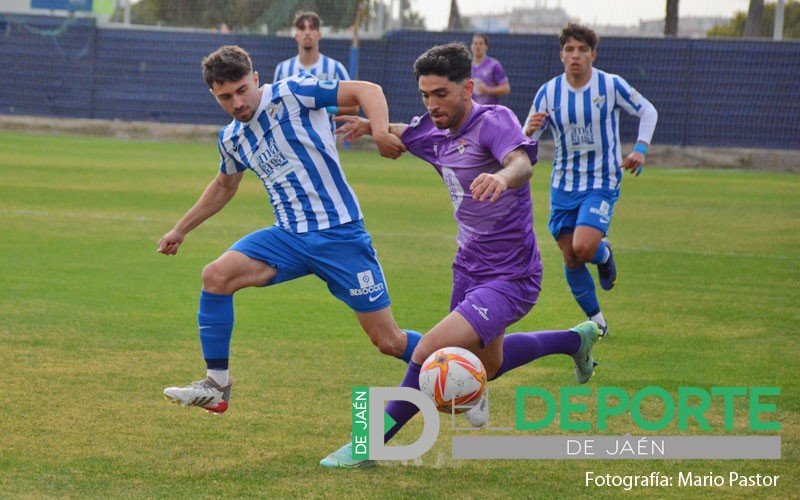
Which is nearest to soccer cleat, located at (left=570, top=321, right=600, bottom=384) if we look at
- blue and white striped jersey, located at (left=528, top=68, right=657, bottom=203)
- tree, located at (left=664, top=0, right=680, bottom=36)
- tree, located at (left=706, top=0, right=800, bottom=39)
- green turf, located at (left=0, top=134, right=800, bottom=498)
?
green turf, located at (left=0, top=134, right=800, bottom=498)

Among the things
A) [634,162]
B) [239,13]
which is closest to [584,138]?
[634,162]

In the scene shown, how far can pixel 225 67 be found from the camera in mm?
5418

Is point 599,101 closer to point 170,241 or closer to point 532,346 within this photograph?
point 532,346

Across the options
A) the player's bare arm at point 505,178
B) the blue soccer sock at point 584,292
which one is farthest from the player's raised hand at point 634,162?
the player's bare arm at point 505,178

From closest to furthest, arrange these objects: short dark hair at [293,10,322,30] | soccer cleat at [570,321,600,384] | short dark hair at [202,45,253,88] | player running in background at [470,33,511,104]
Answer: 1. short dark hair at [202,45,253,88]
2. soccer cleat at [570,321,600,384]
3. short dark hair at [293,10,322,30]
4. player running in background at [470,33,511,104]

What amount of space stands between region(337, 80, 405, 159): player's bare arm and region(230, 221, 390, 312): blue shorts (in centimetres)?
48

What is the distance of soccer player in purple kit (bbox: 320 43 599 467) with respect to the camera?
5070 mm

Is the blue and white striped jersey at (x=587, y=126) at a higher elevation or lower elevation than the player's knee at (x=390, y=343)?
higher

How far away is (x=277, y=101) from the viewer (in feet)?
18.6

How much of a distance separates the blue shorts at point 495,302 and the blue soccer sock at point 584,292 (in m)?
2.82

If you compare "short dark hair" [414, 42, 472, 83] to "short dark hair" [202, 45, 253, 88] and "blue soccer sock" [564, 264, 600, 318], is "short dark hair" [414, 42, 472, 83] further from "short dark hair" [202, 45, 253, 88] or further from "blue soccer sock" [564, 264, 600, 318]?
"blue soccer sock" [564, 264, 600, 318]

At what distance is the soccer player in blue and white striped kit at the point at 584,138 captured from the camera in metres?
8.52

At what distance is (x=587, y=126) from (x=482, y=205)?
360cm

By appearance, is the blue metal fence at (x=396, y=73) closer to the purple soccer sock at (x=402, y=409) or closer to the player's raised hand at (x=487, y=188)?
the purple soccer sock at (x=402, y=409)
